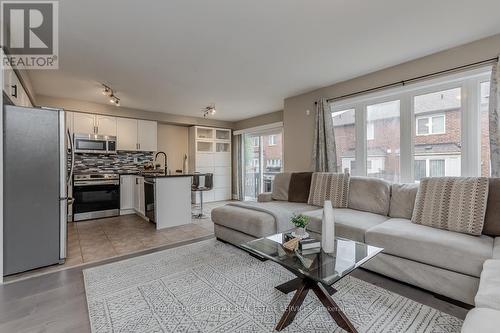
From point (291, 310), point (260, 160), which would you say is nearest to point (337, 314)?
point (291, 310)

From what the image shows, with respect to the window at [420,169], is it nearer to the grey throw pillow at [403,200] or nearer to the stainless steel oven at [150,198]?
the grey throw pillow at [403,200]

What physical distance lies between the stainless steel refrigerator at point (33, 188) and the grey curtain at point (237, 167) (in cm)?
476

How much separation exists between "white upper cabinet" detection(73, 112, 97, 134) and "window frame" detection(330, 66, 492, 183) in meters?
4.78

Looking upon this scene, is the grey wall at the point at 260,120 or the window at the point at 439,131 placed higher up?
the grey wall at the point at 260,120

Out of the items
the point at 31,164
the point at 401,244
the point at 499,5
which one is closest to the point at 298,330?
the point at 401,244

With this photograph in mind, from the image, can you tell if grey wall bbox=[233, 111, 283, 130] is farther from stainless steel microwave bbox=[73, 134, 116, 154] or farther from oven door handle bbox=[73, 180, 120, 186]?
oven door handle bbox=[73, 180, 120, 186]

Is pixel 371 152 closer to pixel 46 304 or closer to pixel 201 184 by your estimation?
pixel 201 184

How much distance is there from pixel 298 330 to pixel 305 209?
1869 millimetres

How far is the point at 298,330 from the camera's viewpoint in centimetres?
155

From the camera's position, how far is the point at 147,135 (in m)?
5.69

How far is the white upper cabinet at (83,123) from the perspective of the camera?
187 inches

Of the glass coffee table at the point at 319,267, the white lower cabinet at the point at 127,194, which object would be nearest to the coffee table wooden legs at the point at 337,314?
the glass coffee table at the point at 319,267

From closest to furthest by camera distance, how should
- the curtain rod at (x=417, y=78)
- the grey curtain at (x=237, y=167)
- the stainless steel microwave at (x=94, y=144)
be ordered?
the curtain rod at (x=417, y=78) < the stainless steel microwave at (x=94, y=144) < the grey curtain at (x=237, y=167)

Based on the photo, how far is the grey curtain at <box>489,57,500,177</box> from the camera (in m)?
2.44
